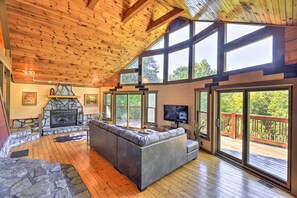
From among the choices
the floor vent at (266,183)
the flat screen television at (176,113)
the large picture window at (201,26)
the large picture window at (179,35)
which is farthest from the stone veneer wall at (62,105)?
the floor vent at (266,183)

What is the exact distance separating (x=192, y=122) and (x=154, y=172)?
2.92m

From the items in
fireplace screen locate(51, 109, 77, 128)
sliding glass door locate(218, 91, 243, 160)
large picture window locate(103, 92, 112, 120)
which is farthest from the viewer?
large picture window locate(103, 92, 112, 120)

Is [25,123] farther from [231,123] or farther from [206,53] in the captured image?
[231,123]

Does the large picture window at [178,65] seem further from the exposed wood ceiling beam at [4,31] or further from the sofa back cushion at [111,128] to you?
the exposed wood ceiling beam at [4,31]

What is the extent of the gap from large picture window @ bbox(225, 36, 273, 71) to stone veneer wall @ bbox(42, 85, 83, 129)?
7.32 metres

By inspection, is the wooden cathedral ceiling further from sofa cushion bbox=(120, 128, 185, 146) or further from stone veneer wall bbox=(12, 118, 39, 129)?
sofa cushion bbox=(120, 128, 185, 146)

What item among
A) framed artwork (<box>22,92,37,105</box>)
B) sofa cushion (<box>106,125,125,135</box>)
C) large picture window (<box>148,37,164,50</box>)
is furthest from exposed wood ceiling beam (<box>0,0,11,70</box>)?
large picture window (<box>148,37,164,50</box>)

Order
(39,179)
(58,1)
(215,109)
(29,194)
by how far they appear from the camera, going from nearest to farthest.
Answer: (29,194)
(39,179)
(58,1)
(215,109)

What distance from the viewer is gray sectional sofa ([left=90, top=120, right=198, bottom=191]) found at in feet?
9.09

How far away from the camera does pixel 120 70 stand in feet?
25.9

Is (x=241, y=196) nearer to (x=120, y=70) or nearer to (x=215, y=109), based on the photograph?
(x=215, y=109)

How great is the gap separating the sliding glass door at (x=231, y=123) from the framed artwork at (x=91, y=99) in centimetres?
691

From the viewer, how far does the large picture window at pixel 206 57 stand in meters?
4.59

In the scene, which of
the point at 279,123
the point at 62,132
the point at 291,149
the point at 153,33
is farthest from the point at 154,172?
the point at 62,132
